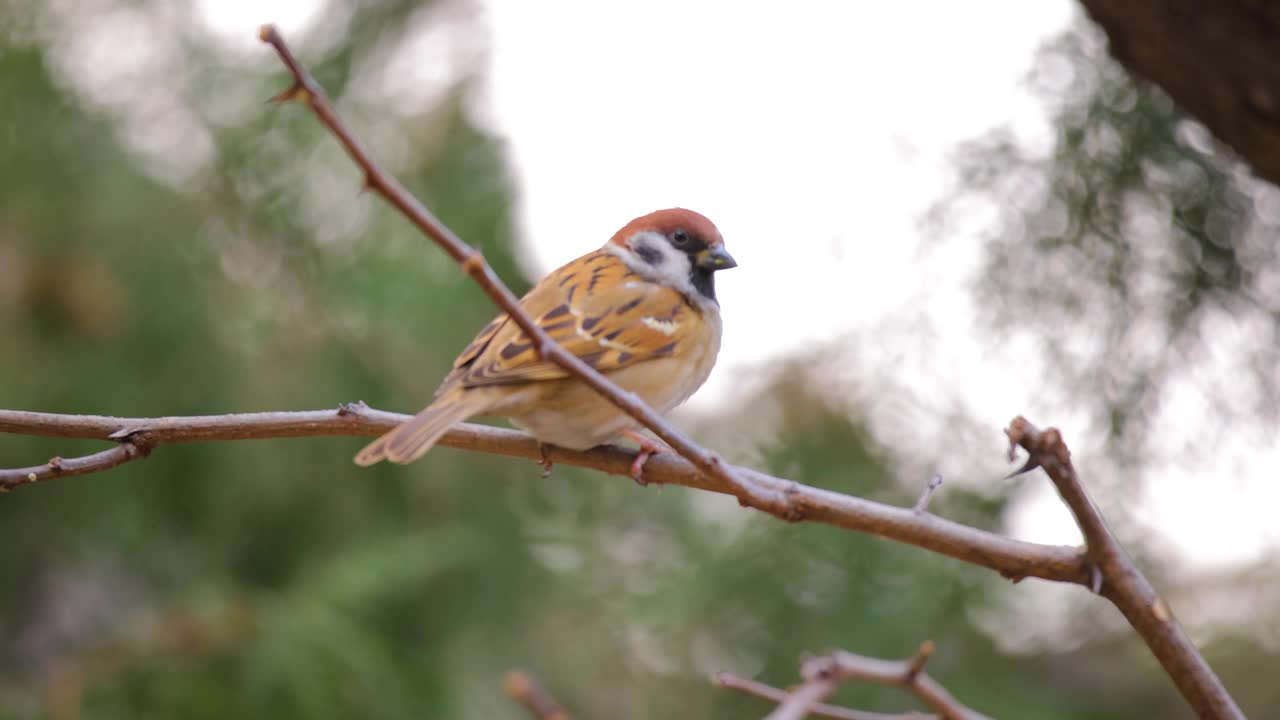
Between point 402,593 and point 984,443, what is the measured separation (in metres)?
2.36

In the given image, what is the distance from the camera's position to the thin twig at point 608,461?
1.87 meters

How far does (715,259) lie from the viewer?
357cm

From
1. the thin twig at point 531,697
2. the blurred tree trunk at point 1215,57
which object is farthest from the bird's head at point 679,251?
the thin twig at point 531,697

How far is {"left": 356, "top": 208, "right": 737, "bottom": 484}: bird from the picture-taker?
2756mm

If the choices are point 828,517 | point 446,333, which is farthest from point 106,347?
point 828,517

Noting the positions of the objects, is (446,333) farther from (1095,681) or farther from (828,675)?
(828,675)

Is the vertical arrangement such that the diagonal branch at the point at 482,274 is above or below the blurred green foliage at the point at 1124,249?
below

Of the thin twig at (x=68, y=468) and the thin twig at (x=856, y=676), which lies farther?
the thin twig at (x=68, y=468)

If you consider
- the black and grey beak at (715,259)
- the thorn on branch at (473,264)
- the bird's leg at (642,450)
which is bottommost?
the thorn on branch at (473,264)

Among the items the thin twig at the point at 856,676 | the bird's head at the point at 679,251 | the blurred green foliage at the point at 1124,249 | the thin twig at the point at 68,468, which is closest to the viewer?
the thin twig at the point at 856,676

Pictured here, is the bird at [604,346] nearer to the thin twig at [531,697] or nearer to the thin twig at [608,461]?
the thin twig at [608,461]

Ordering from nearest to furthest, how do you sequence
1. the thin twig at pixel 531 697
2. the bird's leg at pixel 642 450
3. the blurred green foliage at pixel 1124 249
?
the thin twig at pixel 531 697 → the bird's leg at pixel 642 450 → the blurred green foliage at pixel 1124 249

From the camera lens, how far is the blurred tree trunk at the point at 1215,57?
1728mm

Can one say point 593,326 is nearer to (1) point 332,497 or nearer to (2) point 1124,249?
(2) point 1124,249
